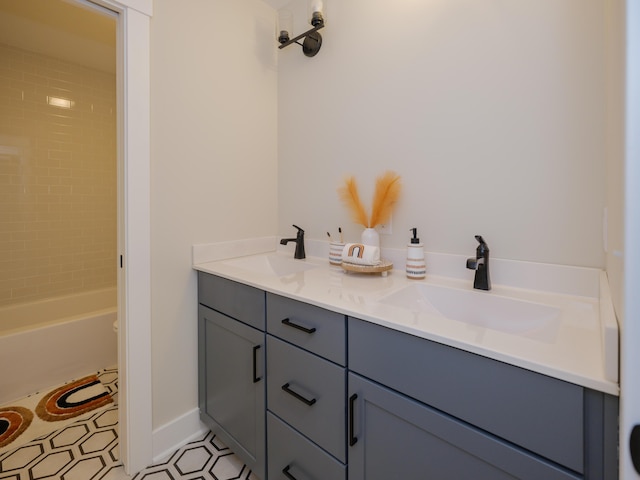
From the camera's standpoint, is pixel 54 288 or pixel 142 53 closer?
pixel 142 53

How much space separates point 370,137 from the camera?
58.9 inches

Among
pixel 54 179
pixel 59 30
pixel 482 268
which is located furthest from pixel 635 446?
pixel 54 179

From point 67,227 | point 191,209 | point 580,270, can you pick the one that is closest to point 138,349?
point 191,209

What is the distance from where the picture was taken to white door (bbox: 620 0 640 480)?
37cm

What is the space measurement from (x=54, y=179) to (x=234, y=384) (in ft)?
7.87

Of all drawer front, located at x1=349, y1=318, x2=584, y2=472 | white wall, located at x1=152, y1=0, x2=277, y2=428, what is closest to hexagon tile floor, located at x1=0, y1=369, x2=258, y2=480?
white wall, located at x1=152, y1=0, x2=277, y2=428

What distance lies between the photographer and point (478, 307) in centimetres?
106

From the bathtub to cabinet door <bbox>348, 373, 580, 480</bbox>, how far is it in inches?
85.8

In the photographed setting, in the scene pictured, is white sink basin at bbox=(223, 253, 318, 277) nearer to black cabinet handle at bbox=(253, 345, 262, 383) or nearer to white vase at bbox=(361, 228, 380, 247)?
white vase at bbox=(361, 228, 380, 247)

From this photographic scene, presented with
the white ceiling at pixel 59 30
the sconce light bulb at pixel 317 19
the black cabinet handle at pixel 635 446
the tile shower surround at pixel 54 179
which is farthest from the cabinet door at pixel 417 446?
the tile shower surround at pixel 54 179

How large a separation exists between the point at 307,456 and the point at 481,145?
4.20 feet

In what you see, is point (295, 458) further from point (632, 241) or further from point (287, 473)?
point (632, 241)

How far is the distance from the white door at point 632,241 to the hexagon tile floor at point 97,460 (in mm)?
1439

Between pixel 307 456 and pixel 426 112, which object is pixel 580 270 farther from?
pixel 307 456
